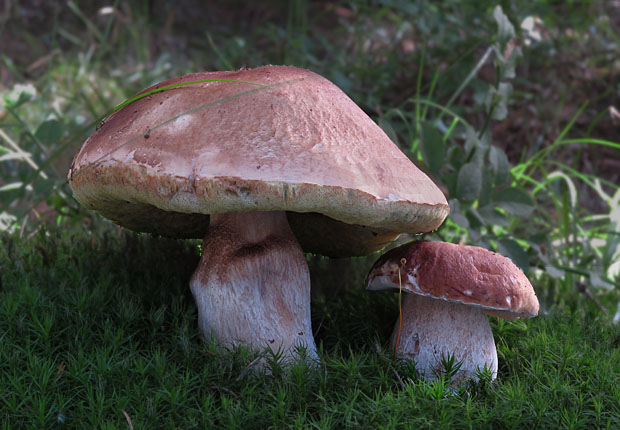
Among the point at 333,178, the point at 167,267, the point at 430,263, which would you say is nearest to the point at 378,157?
the point at 333,178

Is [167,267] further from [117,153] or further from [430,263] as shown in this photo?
[430,263]

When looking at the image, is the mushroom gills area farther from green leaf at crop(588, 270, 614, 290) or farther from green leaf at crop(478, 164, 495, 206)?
green leaf at crop(588, 270, 614, 290)

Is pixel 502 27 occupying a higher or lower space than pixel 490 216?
higher

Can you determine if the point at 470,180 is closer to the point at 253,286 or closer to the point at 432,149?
the point at 432,149

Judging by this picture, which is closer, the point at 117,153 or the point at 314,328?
the point at 117,153

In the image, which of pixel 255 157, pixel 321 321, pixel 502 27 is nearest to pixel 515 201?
pixel 502 27

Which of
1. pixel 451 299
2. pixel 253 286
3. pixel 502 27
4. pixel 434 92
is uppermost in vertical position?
pixel 502 27

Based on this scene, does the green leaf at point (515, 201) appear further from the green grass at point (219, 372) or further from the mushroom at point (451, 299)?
the mushroom at point (451, 299)
